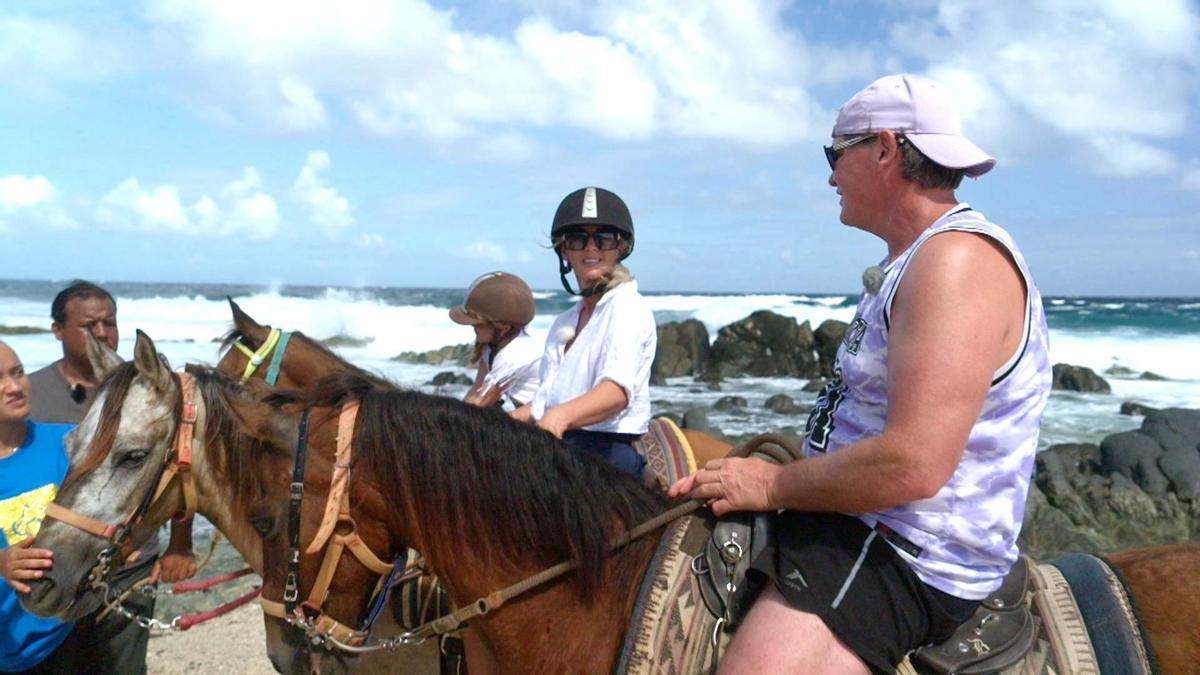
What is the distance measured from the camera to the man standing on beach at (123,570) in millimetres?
3740

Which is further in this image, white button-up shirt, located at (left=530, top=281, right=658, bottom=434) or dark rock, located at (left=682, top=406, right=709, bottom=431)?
dark rock, located at (left=682, top=406, right=709, bottom=431)

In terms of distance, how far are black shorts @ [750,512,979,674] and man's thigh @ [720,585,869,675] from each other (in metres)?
0.02

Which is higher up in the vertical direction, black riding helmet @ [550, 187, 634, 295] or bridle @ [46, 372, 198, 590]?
black riding helmet @ [550, 187, 634, 295]

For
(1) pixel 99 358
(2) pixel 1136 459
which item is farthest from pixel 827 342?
(1) pixel 99 358

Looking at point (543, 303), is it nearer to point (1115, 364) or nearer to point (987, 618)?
point (1115, 364)

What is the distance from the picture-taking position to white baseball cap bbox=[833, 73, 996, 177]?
1862 millimetres

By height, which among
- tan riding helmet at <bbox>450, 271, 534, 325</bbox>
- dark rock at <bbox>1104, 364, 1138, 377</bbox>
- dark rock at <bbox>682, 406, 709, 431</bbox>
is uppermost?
tan riding helmet at <bbox>450, 271, 534, 325</bbox>

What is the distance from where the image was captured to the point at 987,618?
6.44 ft

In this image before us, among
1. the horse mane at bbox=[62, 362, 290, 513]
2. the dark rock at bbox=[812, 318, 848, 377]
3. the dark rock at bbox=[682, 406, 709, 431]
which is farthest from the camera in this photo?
the dark rock at bbox=[812, 318, 848, 377]

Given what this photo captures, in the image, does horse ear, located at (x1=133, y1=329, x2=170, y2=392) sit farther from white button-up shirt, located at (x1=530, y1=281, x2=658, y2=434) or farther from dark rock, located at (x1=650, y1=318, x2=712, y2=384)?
dark rock, located at (x1=650, y1=318, x2=712, y2=384)

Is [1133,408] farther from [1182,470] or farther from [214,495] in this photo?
[214,495]

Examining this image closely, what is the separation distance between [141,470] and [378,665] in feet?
5.26

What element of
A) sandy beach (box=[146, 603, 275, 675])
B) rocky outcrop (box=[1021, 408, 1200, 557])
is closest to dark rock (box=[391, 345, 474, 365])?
rocky outcrop (box=[1021, 408, 1200, 557])

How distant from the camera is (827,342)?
85.7ft
